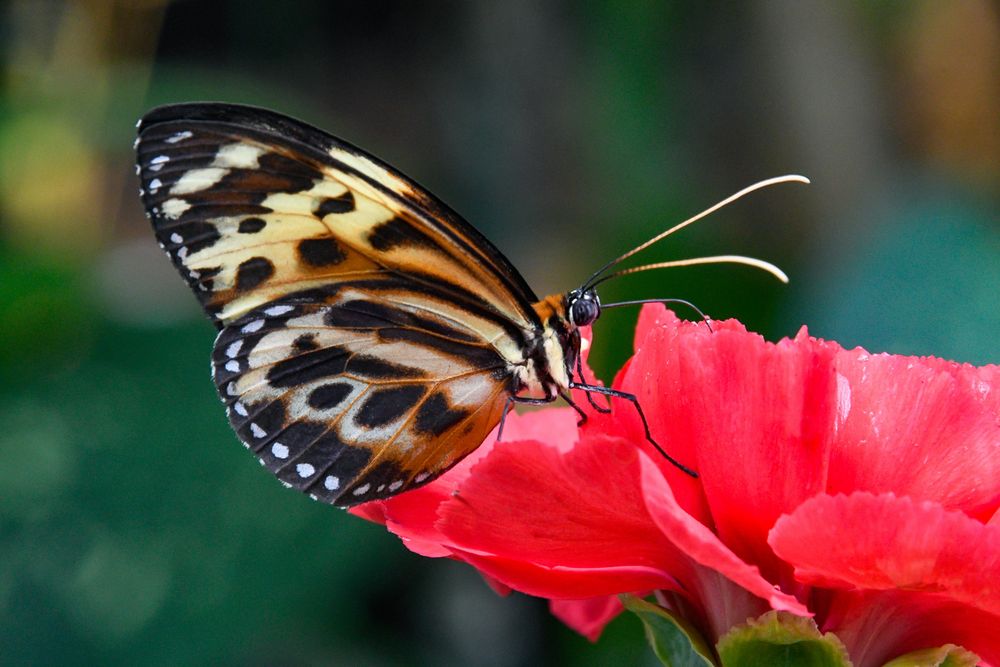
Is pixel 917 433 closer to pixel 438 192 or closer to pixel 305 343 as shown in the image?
pixel 305 343

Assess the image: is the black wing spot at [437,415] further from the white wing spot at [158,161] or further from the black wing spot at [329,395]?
the white wing spot at [158,161]

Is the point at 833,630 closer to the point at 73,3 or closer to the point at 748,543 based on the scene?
the point at 748,543

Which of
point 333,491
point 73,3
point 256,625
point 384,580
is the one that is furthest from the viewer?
point 73,3

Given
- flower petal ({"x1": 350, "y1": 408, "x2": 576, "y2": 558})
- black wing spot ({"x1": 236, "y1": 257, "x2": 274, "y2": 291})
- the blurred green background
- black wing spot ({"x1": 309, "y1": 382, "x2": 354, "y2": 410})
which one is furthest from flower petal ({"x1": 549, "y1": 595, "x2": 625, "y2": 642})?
the blurred green background

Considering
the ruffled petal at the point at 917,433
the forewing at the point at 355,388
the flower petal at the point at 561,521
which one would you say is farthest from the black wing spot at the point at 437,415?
the ruffled petal at the point at 917,433

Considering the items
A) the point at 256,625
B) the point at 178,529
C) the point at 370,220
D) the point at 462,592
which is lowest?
the point at 462,592

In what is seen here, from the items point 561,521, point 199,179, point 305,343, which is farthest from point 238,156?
point 561,521

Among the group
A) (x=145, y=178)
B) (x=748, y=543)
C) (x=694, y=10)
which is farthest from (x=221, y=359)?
(x=694, y=10)
